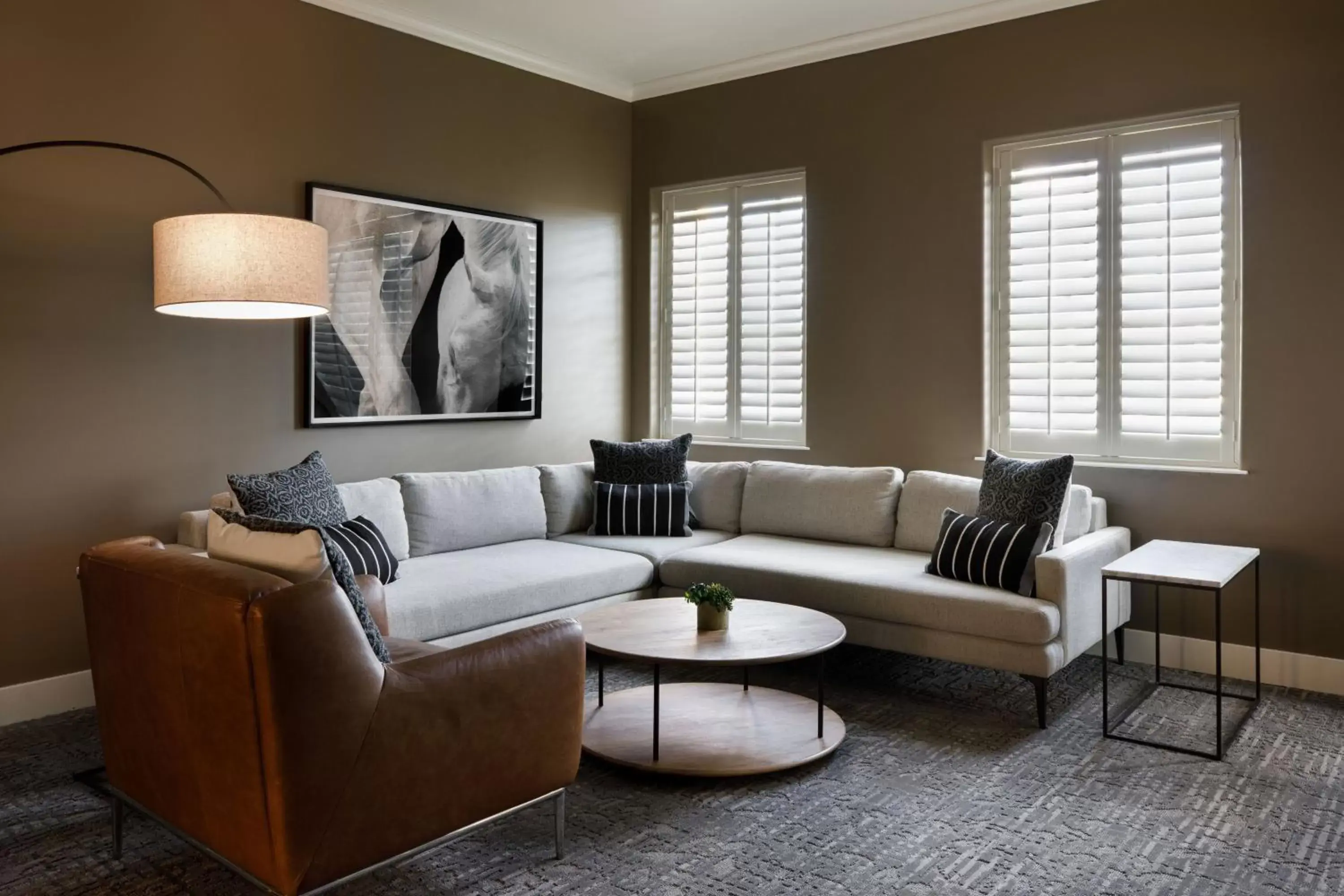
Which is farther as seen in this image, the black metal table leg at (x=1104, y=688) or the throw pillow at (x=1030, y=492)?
the throw pillow at (x=1030, y=492)

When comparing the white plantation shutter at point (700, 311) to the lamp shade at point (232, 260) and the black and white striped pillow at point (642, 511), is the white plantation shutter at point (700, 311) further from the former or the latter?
the lamp shade at point (232, 260)

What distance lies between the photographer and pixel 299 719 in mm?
2045

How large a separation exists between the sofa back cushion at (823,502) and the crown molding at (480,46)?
7.86 ft

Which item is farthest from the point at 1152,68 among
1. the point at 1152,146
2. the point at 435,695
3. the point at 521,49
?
the point at 435,695

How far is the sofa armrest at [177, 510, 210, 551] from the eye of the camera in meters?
Answer: 3.79

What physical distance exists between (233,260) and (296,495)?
1.07 meters

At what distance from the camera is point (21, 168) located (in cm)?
368

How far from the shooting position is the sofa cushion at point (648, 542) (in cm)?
475

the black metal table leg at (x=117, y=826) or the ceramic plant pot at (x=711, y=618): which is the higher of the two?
the ceramic plant pot at (x=711, y=618)

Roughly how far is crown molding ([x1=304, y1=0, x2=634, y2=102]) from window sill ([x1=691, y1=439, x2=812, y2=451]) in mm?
2089

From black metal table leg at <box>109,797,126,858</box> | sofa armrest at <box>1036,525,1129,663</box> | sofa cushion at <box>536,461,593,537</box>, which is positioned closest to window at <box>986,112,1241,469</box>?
sofa armrest at <box>1036,525,1129,663</box>

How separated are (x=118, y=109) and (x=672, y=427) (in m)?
3.28

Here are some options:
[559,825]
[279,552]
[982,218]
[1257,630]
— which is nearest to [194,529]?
[279,552]

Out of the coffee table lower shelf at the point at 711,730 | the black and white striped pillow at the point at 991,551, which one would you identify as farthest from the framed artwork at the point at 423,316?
the black and white striped pillow at the point at 991,551
